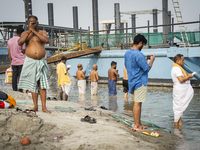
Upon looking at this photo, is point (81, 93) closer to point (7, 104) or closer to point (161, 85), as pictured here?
point (161, 85)

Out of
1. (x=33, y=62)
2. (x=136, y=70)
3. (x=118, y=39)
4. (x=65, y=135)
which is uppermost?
(x=118, y=39)

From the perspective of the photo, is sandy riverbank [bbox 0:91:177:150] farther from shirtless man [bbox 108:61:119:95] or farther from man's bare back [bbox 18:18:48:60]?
shirtless man [bbox 108:61:119:95]

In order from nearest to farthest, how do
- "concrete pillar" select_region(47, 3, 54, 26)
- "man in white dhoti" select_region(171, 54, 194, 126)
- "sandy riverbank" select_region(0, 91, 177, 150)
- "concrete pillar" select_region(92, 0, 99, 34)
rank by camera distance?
1. "sandy riverbank" select_region(0, 91, 177, 150)
2. "man in white dhoti" select_region(171, 54, 194, 126)
3. "concrete pillar" select_region(92, 0, 99, 34)
4. "concrete pillar" select_region(47, 3, 54, 26)

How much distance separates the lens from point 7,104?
5.00m

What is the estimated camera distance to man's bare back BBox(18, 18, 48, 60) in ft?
16.5

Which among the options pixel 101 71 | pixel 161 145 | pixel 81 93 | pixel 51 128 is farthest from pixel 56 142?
pixel 101 71

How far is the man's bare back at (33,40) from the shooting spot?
5.02m

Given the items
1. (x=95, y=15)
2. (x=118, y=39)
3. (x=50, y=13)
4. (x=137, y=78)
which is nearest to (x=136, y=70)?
(x=137, y=78)

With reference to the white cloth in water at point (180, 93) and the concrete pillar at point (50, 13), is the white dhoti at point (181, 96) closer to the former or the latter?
the white cloth in water at point (180, 93)

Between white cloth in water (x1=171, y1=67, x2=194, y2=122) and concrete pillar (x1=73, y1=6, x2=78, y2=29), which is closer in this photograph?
white cloth in water (x1=171, y1=67, x2=194, y2=122)

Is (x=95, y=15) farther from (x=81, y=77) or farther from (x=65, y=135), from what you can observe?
(x=65, y=135)

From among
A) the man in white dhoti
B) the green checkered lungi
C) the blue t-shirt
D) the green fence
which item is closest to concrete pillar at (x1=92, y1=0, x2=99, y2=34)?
the green fence

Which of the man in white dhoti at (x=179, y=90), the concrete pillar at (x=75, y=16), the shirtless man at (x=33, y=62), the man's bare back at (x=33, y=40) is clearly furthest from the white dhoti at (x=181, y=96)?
the concrete pillar at (x=75, y=16)

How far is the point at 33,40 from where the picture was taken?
5.11 meters
